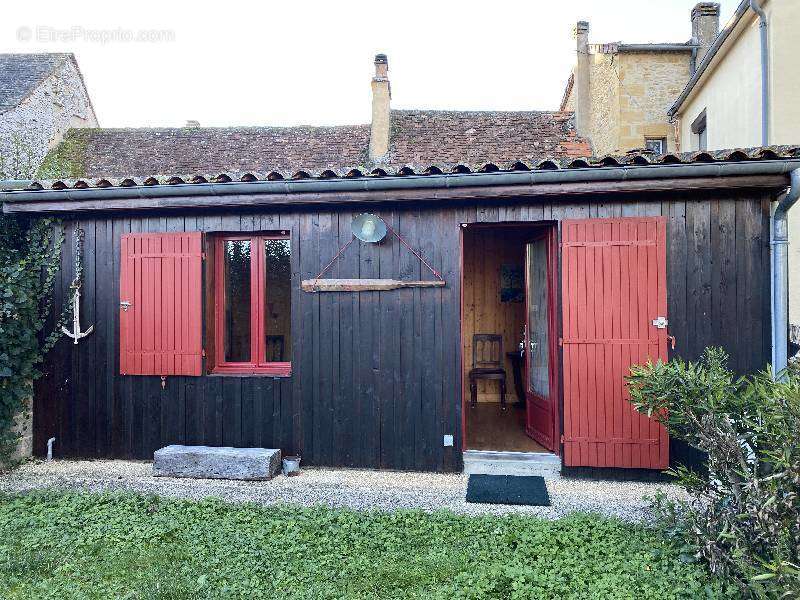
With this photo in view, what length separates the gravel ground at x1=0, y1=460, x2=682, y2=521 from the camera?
410cm

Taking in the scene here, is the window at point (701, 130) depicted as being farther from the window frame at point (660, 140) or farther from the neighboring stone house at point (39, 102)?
the neighboring stone house at point (39, 102)

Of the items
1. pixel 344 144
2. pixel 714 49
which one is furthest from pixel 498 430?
pixel 344 144

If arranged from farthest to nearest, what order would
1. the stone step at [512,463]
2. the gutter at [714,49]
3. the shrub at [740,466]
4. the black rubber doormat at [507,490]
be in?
1. the gutter at [714,49]
2. the stone step at [512,463]
3. the black rubber doormat at [507,490]
4. the shrub at [740,466]

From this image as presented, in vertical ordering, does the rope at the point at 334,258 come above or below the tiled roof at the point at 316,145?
below

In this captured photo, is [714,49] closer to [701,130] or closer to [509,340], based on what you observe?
[701,130]

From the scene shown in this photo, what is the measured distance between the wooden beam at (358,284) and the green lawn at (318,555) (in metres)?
2.08

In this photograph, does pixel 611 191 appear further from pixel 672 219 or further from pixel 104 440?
pixel 104 440

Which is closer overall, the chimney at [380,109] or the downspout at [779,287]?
the downspout at [779,287]

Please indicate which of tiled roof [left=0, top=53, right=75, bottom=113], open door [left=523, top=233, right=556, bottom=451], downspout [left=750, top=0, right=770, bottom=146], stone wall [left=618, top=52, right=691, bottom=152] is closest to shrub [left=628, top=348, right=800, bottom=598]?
open door [left=523, top=233, right=556, bottom=451]

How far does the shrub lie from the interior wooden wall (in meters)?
5.31

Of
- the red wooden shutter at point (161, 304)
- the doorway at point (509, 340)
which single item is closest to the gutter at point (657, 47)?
the doorway at point (509, 340)

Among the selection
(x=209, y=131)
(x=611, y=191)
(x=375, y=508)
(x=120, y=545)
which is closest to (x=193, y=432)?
(x=120, y=545)

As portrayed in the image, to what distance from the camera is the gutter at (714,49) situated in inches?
272

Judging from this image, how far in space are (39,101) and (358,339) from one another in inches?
455
